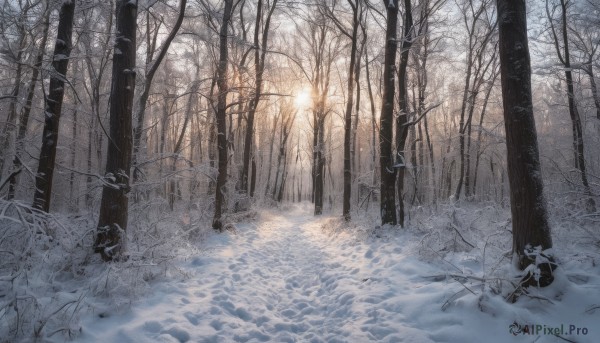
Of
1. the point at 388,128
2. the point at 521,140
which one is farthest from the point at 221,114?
the point at 521,140

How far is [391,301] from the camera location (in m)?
4.26

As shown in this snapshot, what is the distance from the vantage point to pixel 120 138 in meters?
5.27

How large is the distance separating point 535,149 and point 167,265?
5.54 meters

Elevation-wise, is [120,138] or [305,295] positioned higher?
[120,138]

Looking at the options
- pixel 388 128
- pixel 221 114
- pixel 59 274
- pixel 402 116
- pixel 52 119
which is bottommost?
pixel 59 274

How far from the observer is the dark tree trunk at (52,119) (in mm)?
5500

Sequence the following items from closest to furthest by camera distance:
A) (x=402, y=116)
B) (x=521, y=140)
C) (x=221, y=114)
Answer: (x=521, y=140) → (x=402, y=116) → (x=221, y=114)

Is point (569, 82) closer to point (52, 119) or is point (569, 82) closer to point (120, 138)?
point (120, 138)

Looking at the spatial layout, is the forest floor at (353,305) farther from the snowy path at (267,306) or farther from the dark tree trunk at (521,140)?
the dark tree trunk at (521,140)

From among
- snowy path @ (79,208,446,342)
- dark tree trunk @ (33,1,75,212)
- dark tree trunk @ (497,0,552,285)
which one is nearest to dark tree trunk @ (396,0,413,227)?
snowy path @ (79,208,446,342)

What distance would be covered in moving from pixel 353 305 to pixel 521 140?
120 inches

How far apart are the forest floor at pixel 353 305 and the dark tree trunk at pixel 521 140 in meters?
0.47

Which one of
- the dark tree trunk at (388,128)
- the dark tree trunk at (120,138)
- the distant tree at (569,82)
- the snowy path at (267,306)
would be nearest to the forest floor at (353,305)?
the snowy path at (267,306)

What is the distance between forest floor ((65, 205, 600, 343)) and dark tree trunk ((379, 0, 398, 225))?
Result: 8.08 ft
